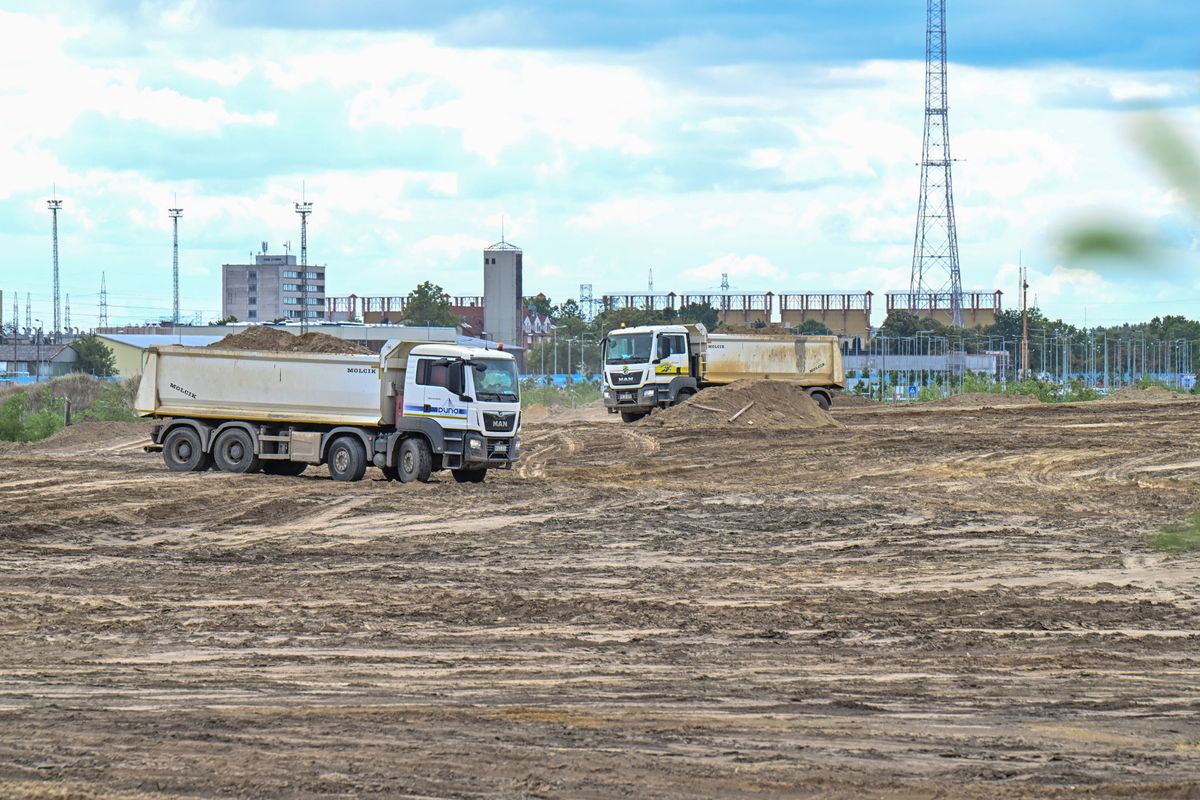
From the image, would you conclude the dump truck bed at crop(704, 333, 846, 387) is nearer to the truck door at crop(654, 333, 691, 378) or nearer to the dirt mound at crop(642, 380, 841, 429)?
the truck door at crop(654, 333, 691, 378)

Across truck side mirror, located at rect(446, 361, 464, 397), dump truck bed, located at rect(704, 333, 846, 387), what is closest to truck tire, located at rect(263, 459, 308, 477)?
truck side mirror, located at rect(446, 361, 464, 397)

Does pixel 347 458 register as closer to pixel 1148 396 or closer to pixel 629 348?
pixel 629 348

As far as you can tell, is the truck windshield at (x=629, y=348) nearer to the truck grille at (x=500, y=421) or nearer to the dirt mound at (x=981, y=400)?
the truck grille at (x=500, y=421)

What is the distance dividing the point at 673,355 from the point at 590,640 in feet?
111

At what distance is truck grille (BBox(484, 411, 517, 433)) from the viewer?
90.0ft

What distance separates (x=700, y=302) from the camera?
113 m

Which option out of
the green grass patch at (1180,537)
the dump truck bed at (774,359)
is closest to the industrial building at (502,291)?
the dump truck bed at (774,359)

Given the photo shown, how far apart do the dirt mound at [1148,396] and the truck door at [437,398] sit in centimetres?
4043

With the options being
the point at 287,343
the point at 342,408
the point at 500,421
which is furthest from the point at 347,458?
the point at 287,343

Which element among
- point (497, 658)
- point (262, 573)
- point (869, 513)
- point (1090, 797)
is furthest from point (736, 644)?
point (869, 513)

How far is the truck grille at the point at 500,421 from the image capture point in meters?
27.4

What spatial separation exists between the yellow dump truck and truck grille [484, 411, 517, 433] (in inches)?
677

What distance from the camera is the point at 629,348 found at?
45.8 meters

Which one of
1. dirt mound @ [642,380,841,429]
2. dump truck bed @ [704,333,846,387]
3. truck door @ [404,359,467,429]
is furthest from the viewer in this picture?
dump truck bed @ [704,333,846,387]
